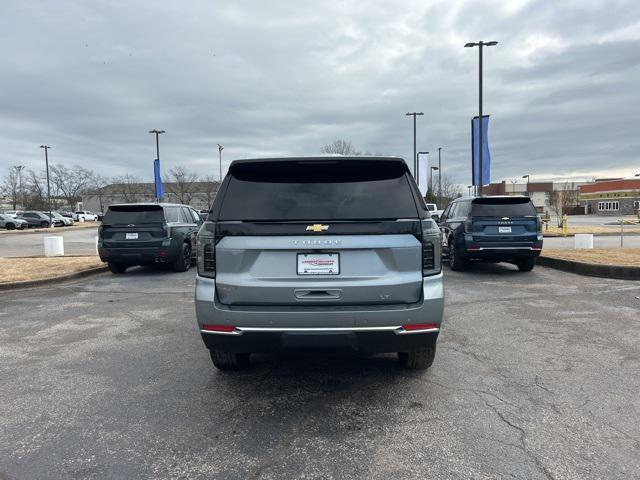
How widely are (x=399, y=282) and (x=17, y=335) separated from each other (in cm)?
512

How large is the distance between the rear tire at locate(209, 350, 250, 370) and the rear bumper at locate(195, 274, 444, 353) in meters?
0.68

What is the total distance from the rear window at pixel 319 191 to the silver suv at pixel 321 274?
11mm

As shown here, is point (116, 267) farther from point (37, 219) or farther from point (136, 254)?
point (37, 219)

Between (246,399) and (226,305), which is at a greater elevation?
(226,305)

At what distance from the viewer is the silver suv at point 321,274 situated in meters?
3.41

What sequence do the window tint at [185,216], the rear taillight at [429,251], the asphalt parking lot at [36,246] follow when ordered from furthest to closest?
the asphalt parking lot at [36,246] < the window tint at [185,216] < the rear taillight at [429,251]

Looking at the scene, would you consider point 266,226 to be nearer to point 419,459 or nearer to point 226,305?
point 226,305

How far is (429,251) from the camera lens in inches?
139

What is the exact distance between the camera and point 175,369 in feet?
14.9

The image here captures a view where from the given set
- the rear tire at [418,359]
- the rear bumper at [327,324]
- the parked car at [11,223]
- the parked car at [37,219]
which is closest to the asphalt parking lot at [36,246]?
the rear bumper at [327,324]

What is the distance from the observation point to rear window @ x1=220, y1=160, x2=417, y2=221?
3561 mm

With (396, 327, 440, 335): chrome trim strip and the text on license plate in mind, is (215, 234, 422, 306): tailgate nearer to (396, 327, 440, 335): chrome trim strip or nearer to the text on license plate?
the text on license plate

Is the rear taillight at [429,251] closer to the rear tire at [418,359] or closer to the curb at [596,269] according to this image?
the rear tire at [418,359]

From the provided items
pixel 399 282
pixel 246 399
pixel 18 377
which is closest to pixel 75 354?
pixel 18 377
